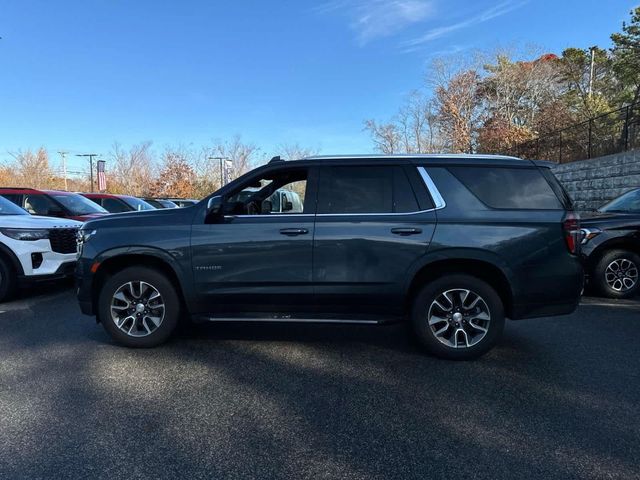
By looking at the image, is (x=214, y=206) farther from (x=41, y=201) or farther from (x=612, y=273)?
(x=41, y=201)

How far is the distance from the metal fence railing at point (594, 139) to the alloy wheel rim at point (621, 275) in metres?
10.2

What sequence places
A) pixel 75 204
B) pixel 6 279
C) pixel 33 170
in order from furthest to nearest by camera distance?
pixel 33 170 → pixel 75 204 → pixel 6 279

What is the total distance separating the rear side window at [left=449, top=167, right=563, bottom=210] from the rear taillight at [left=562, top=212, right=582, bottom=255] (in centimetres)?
13

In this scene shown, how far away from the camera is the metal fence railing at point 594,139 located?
16.4 meters

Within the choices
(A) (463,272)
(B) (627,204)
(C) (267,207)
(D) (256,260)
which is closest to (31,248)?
(C) (267,207)

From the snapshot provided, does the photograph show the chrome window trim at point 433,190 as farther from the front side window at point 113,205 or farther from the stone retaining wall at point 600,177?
the front side window at point 113,205

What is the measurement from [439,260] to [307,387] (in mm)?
1720

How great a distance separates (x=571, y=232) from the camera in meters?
4.52

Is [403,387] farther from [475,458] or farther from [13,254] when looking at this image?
[13,254]

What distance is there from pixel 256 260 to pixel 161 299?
1.09 m

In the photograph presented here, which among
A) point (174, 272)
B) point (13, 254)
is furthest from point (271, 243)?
point (13, 254)

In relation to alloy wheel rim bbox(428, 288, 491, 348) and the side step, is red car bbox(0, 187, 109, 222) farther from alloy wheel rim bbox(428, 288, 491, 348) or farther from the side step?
alloy wheel rim bbox(428, 288, 491, 348)

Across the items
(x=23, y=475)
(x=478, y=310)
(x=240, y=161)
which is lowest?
(x=23, y=475)

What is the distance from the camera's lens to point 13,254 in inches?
287
